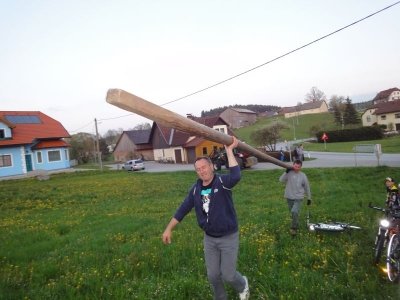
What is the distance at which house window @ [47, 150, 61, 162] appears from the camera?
48.9m

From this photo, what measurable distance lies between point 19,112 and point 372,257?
5400 centimetres

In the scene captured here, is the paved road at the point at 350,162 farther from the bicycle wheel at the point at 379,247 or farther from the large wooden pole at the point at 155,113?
the large wooden pole at the point at 155,113

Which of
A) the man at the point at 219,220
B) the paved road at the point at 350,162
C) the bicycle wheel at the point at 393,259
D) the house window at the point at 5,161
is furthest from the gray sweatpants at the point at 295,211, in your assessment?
the house window at the point at 5,161

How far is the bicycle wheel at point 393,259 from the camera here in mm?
5555

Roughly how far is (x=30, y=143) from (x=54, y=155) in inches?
151

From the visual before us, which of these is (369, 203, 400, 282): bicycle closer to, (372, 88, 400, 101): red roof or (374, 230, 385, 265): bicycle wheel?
(374, 230, 385, 265): bicycle wheel

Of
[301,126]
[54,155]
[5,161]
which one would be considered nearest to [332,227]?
[5,161]

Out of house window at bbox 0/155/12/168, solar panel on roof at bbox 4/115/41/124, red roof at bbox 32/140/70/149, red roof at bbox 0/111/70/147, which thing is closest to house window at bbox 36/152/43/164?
red roof at bbox 32/140/70/149

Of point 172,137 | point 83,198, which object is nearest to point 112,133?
point 172,137

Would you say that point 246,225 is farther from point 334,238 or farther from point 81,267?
point 81,267

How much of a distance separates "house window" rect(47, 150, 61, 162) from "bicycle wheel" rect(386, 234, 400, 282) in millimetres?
48875

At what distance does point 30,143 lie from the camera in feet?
153

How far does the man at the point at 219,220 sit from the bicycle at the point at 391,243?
2553 millimetres

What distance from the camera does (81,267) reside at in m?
7.07
